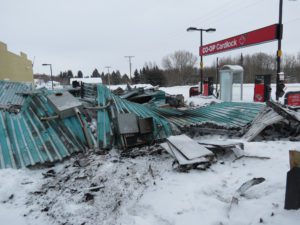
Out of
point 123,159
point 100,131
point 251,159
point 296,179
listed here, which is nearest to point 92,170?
point 123,159

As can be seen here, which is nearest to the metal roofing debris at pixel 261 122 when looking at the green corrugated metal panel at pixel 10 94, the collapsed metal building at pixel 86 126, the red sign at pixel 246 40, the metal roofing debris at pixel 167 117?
the collapsed metal building at pixel 86 126

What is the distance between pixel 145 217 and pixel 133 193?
628 mm

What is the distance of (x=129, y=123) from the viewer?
571cm

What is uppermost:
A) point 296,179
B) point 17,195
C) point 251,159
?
point 296,179

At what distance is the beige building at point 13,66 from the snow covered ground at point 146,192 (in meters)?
23.7

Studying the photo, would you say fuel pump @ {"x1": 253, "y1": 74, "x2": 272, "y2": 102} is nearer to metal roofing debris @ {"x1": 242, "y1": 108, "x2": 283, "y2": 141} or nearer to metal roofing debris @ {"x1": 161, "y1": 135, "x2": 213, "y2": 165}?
metal roofing debris @ {"x1": 242, "y1": 108, "x2": 283, "y2": 141}

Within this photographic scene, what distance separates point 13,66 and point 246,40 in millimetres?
26635

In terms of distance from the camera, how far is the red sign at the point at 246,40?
10.8 meters

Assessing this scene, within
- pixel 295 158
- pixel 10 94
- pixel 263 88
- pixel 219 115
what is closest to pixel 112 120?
pixel 219 115

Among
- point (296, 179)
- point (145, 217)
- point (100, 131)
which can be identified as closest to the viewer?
point (296, 179)

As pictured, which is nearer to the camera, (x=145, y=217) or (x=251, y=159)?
(x=145, y=217)

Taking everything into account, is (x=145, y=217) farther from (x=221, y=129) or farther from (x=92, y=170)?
(x=221, y=129)

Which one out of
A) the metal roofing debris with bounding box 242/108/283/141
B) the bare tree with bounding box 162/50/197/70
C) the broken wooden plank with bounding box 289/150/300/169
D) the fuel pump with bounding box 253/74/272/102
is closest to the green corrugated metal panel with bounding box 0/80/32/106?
the metal roofing debris with bounding box 242/108/283/141

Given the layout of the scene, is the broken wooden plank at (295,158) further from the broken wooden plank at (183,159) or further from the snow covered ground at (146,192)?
the broken wooden plank at (183,159)
